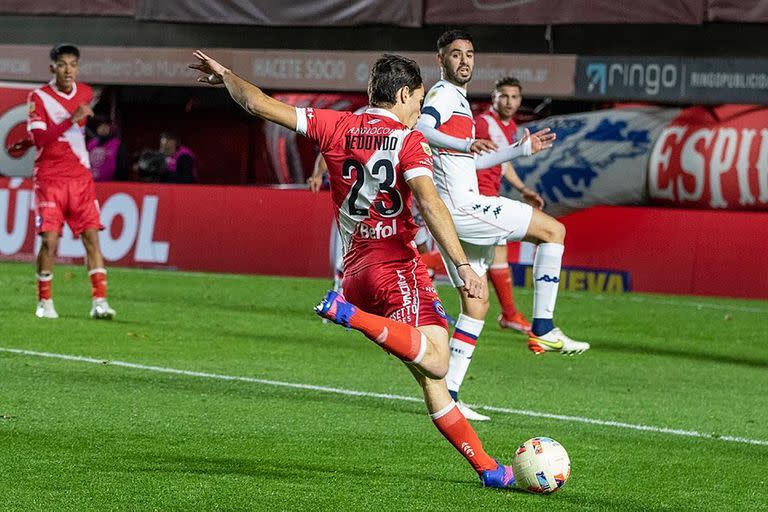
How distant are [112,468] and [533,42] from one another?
17557 mm

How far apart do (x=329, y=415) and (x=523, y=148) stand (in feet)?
6.34

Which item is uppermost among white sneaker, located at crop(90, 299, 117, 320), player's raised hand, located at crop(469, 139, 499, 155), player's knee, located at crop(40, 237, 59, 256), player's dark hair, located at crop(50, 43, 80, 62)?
player's dark hair, located at crop(50, 43, 80, 62)

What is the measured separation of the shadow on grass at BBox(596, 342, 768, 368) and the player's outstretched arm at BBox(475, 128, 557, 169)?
13.1 ft

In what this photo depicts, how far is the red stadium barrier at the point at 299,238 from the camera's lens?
1853cm

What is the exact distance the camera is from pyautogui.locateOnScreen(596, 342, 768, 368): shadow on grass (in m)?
12.7

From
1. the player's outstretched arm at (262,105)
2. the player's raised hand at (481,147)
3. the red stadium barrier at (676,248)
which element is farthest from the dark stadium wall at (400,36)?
the player's outstretched arm at (262,105)

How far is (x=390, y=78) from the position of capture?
683 cm

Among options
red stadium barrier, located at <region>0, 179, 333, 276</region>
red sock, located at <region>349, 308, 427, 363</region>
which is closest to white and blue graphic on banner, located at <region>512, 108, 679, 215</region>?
red stadium barrier, located at <region>0, 179, 333, 276</region>

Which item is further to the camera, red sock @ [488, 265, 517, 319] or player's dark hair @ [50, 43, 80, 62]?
red sock @ [488, 265, 517, 319]

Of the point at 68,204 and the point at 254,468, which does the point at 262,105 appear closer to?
the point at 254,468

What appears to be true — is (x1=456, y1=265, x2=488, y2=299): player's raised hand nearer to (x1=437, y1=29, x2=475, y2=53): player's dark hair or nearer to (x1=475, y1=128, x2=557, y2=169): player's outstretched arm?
(x1=475, y1=128, x2=557, y2=169): player's outstretched arm

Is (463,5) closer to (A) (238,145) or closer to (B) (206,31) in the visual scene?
(B) (206,31)

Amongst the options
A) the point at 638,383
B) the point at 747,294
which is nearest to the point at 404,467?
the point at 638,383

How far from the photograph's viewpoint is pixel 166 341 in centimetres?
1256
